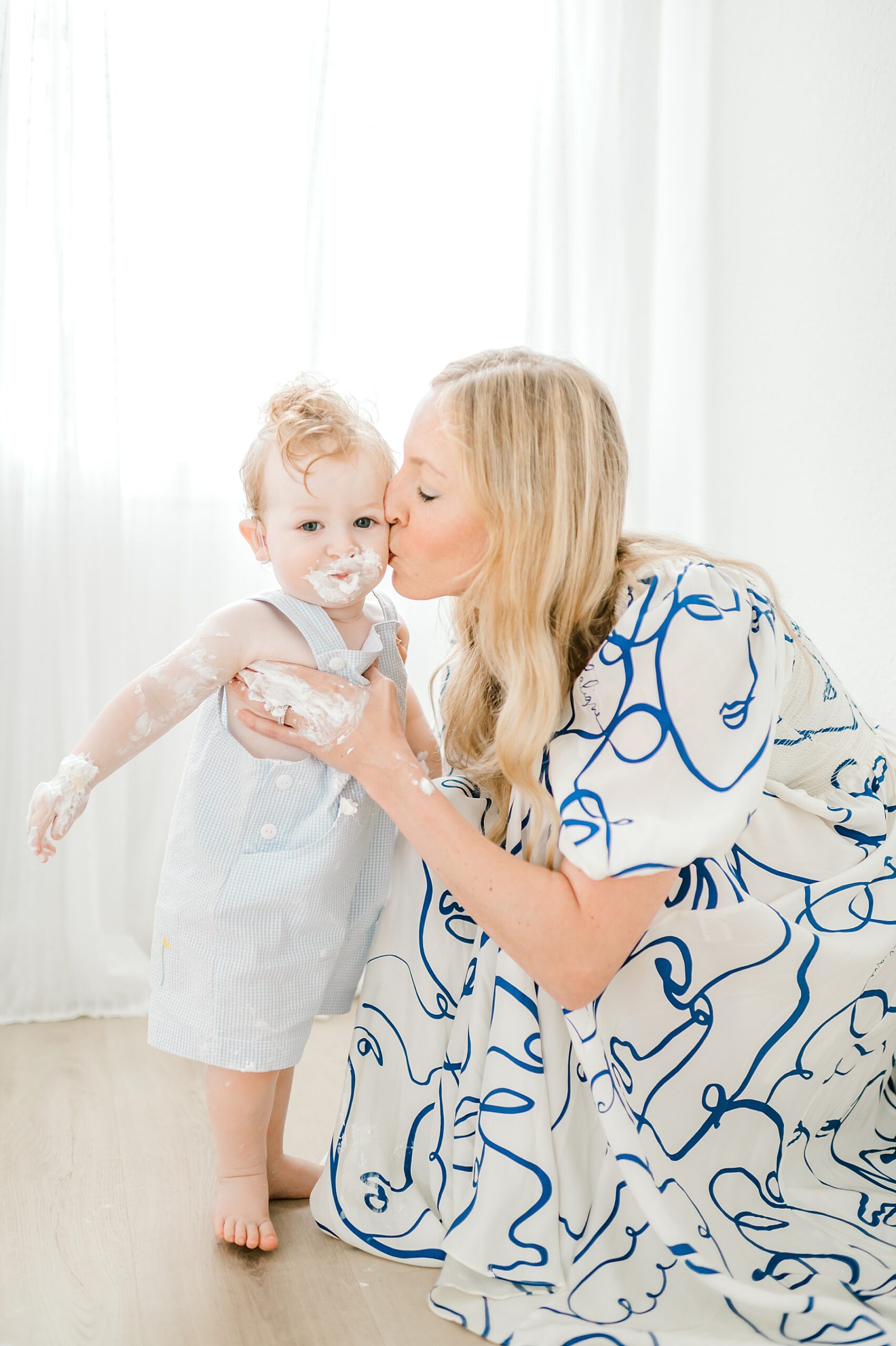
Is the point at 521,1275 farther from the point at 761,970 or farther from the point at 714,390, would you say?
the point at 714,390

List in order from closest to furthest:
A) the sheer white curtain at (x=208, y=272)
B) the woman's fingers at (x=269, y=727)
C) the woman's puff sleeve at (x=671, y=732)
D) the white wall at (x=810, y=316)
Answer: the woman's puff sleeve at (x=671, y=732)
the woman's fingers at (x=269, y=727)
the white wall at (x=810, y=316)
the sheer white curtain at (x=208, y=272)

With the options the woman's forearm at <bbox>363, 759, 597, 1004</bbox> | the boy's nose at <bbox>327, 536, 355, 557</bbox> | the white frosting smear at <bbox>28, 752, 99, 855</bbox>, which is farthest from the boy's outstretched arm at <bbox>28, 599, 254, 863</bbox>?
the woman's forearm at <bbox>363, 759, 597, 1004</bbox>

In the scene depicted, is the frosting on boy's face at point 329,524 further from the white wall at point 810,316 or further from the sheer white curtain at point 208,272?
the white wall at point 810,316

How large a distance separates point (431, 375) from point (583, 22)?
790mm

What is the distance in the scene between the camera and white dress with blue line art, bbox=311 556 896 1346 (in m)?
0.96

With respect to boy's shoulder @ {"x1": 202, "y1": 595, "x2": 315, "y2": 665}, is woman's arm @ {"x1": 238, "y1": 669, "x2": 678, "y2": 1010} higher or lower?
lower

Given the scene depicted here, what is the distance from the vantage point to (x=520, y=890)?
3.26ft

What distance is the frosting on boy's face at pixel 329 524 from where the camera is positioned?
1.17m

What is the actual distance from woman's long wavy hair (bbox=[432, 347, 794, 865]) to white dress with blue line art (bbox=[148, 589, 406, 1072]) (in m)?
0.22

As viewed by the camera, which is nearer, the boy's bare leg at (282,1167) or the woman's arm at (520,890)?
the woman's arm at (520,890)

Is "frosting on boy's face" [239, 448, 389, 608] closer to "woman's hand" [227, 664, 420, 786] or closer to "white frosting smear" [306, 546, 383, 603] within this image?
"white frosting smear" [306, 546, 383, 603]

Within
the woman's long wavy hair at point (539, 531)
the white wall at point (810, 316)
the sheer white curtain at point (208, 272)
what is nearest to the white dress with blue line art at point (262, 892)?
the woman's long wavy hair at point (539, 531)

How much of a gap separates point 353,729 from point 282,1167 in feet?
1.78

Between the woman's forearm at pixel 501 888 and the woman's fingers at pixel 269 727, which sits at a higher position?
the woman's fingers at pixel 269 727
